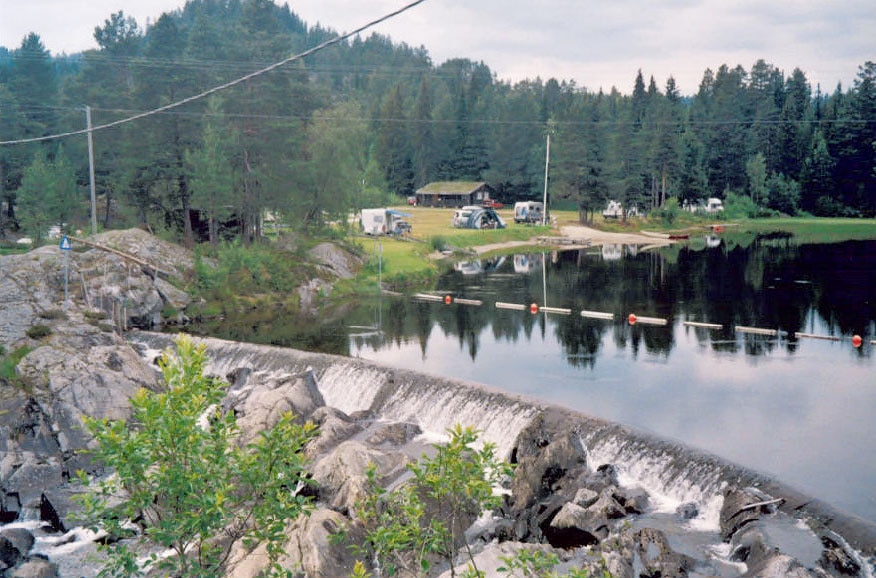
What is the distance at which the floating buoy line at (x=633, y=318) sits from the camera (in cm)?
3878

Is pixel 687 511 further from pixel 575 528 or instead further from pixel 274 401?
pixel 274 401

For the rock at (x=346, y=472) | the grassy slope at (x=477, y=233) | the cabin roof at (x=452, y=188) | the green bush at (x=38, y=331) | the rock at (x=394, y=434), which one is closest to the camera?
the rock at (x=346, y=472)

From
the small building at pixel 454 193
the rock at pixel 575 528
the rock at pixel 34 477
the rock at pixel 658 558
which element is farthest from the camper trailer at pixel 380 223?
the rock at pixel 658 558

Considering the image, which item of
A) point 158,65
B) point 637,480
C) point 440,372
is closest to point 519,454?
point 637,480

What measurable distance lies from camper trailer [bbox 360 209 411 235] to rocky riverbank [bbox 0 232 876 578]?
127 ft

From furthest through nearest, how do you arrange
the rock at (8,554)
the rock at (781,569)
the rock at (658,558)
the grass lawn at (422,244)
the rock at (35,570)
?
the grass lawn at (422,244) < the rock at (8,554) < the rock at (35,570) < the rock at (658,558) < the rock at (781,569)

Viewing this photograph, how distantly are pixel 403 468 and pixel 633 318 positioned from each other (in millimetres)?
22346

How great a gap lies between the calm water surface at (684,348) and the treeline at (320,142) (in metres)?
14.7

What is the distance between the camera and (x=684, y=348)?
37469 millimetres

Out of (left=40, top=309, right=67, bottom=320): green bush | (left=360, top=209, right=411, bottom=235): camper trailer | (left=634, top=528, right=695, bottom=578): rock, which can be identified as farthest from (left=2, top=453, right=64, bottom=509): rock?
(left=360, top=209, right=411, bottom=235): camper trailer

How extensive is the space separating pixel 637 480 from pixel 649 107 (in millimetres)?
105815

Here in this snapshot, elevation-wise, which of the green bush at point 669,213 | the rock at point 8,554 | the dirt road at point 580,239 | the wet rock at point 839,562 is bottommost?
the rock at point 8,554

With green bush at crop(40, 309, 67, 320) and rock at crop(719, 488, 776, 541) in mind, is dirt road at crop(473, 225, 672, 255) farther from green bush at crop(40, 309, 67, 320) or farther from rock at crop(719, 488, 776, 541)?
rock at crop(719, 488, 776, 541)

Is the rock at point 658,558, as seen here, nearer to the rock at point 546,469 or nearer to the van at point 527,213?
the rock at point 546,469
